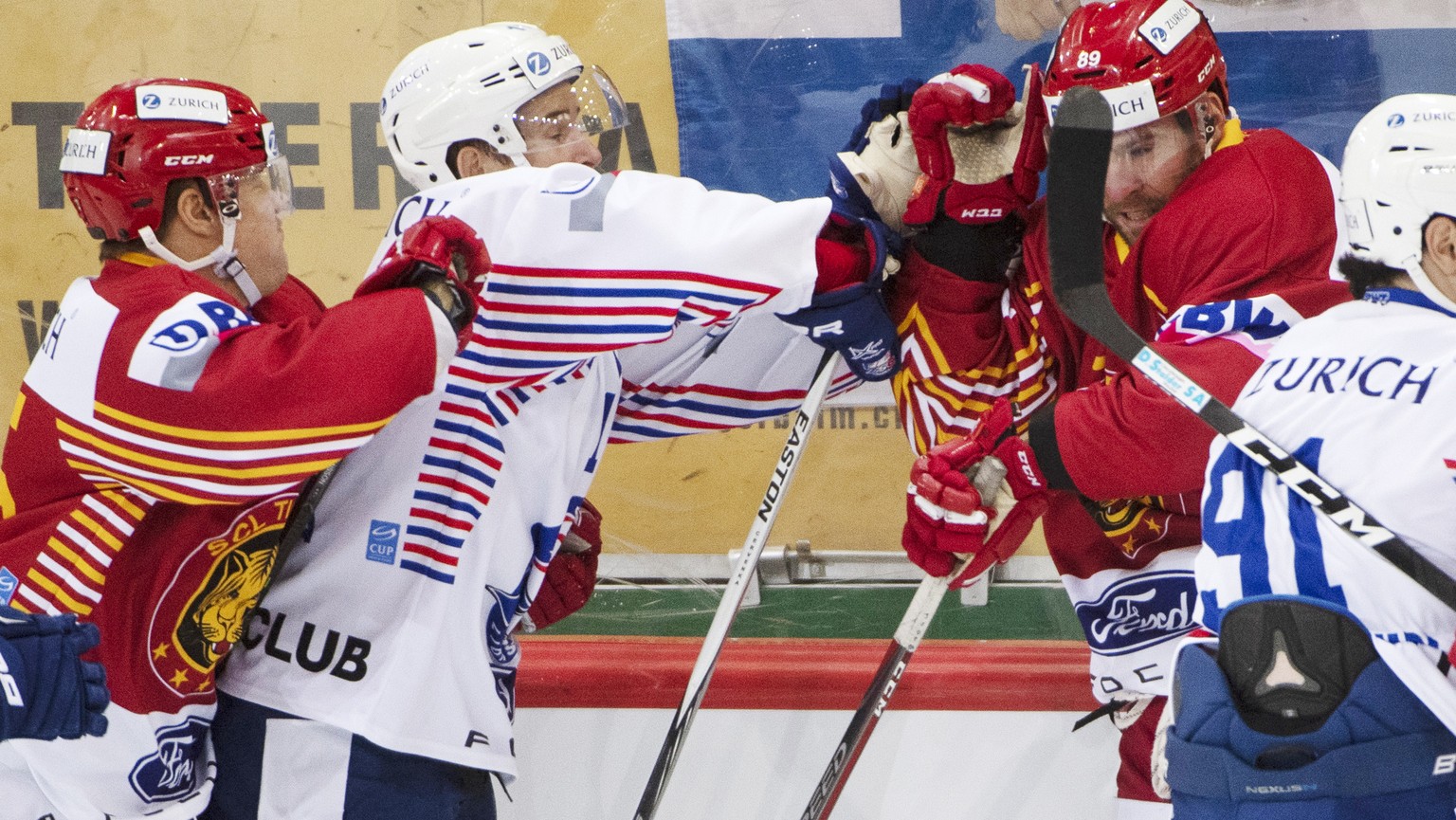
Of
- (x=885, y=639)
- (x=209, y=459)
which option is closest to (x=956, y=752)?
(x=885, y=639)

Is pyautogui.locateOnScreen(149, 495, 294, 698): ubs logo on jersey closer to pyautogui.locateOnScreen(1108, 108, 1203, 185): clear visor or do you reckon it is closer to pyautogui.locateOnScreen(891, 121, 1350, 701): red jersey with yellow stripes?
pyautogui.locateOnScreen(891, 121, 1350, 701): red jersey with yellow stripes

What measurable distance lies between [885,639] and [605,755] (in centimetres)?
63

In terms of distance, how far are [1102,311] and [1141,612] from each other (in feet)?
2.34

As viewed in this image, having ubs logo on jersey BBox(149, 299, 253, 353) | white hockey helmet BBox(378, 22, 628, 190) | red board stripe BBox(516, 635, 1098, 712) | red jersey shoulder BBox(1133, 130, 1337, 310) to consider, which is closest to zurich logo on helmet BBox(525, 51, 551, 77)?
white hockey helmet BBox(378, 22, 628, 190)

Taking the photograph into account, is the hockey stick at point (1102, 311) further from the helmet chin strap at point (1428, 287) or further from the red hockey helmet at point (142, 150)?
the red hockey helmet at point (142, 150)

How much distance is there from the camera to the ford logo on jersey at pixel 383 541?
214cm

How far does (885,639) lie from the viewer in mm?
3248

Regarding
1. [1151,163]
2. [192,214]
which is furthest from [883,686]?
[192,214]

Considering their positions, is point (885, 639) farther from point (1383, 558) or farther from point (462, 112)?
point (1383, 558)

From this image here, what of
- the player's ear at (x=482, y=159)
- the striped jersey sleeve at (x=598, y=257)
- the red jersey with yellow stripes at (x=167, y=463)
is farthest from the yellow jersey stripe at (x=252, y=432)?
the player's ear at (x=482, y=159)

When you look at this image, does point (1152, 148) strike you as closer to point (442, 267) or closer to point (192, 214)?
point (442, 267)

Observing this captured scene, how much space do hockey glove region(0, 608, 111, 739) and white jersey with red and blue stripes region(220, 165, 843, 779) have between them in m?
0.33

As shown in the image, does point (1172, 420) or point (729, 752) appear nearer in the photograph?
point (1172, 420)

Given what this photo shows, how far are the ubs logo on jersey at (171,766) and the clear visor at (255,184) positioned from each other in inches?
28.3
